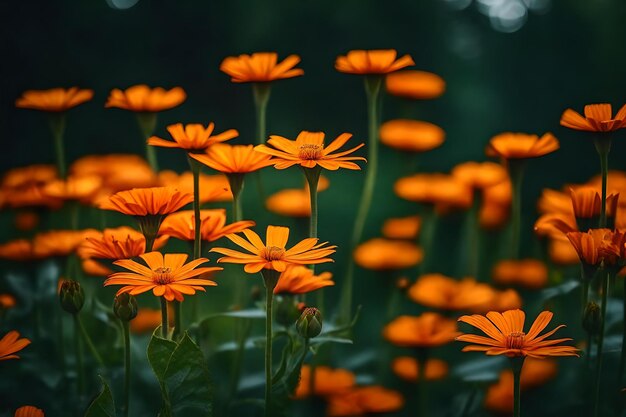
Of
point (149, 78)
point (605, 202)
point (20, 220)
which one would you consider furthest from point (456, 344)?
point (149, 78)

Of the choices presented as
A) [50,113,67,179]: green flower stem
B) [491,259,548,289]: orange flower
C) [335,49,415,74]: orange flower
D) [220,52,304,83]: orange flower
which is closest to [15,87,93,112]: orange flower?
[50,113,67,179]: green flower stem

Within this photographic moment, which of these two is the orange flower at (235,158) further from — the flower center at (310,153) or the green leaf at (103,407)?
the green leaf at (103,407)

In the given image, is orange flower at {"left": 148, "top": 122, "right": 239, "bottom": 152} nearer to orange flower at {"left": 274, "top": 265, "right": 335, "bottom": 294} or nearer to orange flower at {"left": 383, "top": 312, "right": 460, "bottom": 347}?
orange flower at {"left": 274, "top": 265, "right": 335, "bottom": 294}

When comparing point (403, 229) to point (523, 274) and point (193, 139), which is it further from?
point (193, 139)

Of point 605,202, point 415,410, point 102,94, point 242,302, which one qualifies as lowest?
point 415,410

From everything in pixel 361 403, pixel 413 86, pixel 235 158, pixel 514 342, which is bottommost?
pixel 361 403

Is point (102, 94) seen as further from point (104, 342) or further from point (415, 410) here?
point (415, 410)

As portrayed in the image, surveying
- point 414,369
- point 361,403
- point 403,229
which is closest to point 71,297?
point 361,403
